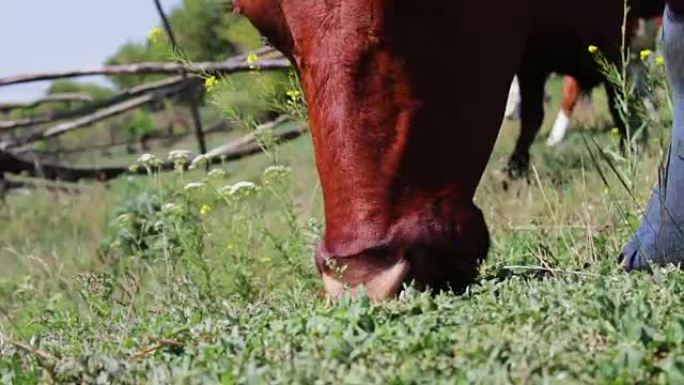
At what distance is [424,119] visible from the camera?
2.70 meters

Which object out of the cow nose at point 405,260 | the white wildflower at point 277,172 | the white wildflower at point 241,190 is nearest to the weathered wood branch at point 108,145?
the white wildflower at point 241,190

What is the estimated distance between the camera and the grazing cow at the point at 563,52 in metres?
4.30

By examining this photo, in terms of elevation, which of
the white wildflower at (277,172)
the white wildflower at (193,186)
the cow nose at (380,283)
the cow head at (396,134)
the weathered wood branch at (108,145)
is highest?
the cow head at (396,134)

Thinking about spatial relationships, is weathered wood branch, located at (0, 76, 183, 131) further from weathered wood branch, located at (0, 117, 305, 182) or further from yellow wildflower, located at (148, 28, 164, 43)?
yellow wildflower, located at (148, 28, 164, 43)

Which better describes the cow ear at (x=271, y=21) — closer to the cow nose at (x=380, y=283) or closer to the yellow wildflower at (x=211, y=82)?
the cow nose at (x=380, y=283)

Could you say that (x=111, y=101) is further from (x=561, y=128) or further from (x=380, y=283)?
(x=380, y=283)

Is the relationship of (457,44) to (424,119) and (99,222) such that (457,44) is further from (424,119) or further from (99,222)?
(99,222)

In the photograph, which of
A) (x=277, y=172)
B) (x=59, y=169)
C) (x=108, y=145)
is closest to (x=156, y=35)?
(x=277, y=172)

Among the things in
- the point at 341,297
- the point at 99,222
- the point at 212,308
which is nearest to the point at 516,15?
the point at 341,297

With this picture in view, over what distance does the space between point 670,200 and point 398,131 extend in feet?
2.46

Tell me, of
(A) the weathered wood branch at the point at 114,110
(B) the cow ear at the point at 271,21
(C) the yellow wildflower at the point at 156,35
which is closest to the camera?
(B) the cow ear at the point at 271,21

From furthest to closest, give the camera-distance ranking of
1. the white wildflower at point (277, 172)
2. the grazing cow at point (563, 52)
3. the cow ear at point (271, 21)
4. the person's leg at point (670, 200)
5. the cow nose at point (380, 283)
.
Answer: the grazing cow at point (563, 52), the white wildflower at point (277, 172), the person's leg at point (670, 200), the cow ear at point (271, 21), the cow nose at point (380, 283)

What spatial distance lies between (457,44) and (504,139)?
22.2 feet

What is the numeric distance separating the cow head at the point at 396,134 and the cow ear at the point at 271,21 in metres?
0.06
